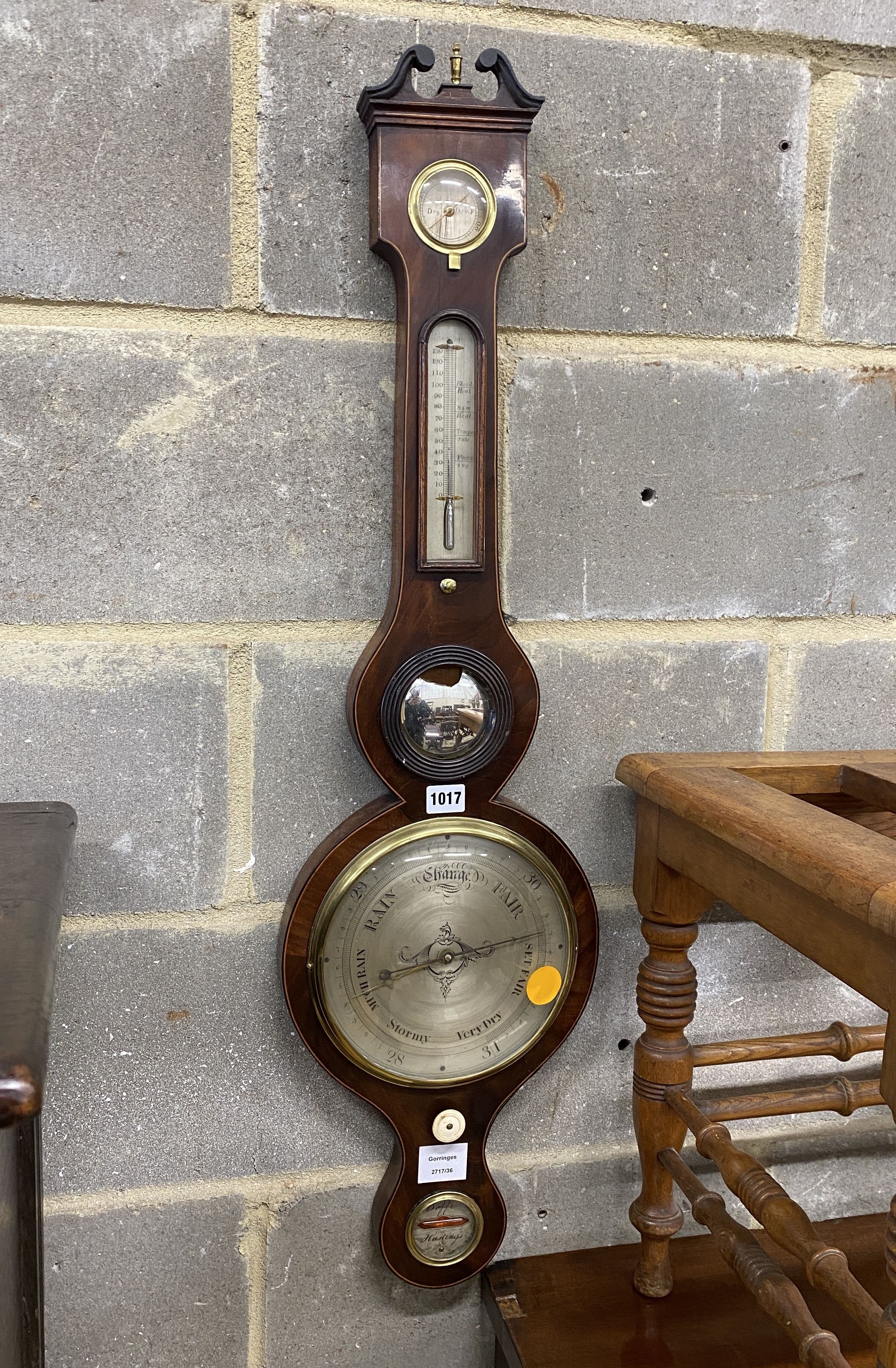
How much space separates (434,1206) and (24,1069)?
71cm

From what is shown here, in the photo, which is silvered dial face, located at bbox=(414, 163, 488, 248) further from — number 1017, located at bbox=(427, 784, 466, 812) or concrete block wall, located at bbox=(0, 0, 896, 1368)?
number 1017, located at bbox=(427, 784, 466, 812)

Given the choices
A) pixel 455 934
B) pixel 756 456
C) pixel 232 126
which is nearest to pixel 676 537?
pixel 756 456

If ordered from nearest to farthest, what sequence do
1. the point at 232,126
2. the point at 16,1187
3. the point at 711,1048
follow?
the point at 16,1187
the point at 232,126
the point at 711,1048

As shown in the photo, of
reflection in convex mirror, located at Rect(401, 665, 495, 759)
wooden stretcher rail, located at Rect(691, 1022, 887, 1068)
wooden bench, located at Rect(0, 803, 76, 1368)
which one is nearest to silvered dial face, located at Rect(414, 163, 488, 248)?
reflection in convex mirror, located at Rect(401, 665, 495, 759)

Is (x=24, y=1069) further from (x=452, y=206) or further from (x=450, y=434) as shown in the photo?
(x=452, y=206)

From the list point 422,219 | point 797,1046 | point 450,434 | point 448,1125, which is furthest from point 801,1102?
point 422,219

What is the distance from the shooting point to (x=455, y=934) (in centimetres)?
103

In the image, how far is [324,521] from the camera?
1016 mm

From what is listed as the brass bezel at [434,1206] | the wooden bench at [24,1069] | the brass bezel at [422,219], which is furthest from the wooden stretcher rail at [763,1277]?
the brass bezel at [422,219]

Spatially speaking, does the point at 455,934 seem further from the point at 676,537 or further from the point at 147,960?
the point at 676,537

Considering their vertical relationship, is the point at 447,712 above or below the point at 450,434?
below

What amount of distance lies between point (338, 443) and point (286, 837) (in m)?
0.39

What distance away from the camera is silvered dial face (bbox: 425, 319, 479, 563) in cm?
96

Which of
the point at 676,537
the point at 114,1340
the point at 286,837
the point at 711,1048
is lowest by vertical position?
the point at 114,1340
